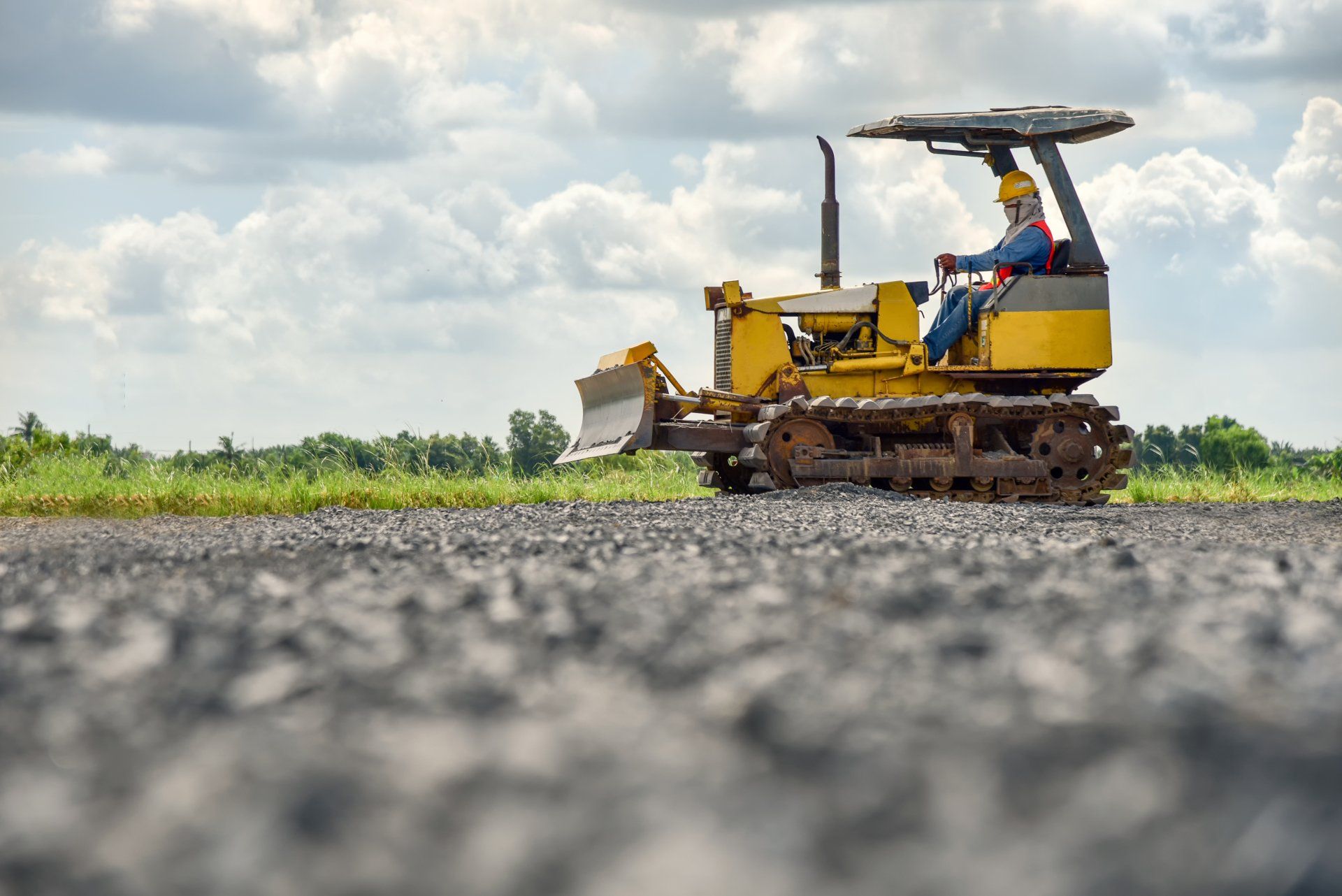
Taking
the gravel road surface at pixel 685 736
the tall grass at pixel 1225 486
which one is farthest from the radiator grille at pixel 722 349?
the gravel road surface at pixel 685 736

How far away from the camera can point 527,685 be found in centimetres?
227

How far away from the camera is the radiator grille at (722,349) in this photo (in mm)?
11461

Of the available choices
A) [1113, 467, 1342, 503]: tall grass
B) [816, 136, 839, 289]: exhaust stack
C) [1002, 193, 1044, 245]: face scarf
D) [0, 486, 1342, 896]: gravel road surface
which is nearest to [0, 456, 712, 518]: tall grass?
[816, 136, 839, 289]: exhaust stack

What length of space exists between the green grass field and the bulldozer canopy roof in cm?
408

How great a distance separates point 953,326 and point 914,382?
67cm

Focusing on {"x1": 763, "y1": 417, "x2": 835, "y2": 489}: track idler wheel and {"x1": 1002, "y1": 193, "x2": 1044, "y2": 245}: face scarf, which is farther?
{"x1": 1002, "y1": 193, "x2": 1044, "y2": 245}: face scarf

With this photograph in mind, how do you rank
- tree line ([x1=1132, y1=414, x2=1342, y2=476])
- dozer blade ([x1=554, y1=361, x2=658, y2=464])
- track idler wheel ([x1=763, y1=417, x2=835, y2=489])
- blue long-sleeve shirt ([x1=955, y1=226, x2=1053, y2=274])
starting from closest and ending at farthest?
track idler wheel ([x1=763, y1=417, x2=835, y2=489]) → dozer blade ([x1=554, y1=361, x2=658, y2=464]) → blue long-sleeve shirt ([x1=955, y1=226, x2=1053, y2=274]) → tree line ([x1=1132, y1=414, x2=1342, y2=476])

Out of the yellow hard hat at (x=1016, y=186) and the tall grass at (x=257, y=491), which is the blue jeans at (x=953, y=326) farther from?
the tall grass at (x=257, y=491)

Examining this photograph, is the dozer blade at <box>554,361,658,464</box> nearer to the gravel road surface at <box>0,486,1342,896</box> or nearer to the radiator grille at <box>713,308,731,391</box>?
the radiator grille at <box>713,308,731,391</box>

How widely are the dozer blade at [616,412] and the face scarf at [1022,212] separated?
3.73 metres

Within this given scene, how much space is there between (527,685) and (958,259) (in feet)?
32.1

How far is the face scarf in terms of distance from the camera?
11234 mm

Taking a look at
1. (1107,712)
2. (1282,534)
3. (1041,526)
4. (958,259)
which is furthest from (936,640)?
(958,259)

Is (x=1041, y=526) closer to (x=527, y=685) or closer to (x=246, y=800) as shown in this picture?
A: (x=527, y=685)
